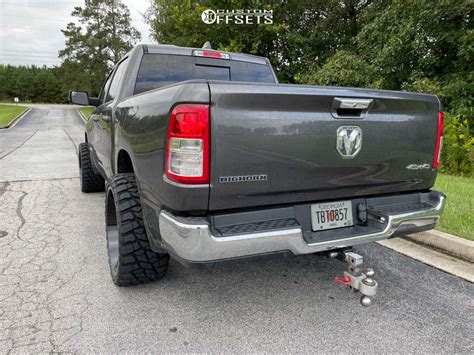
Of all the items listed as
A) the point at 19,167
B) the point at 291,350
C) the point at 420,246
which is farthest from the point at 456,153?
the point at 19,167

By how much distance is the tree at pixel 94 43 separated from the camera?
46.5 metres

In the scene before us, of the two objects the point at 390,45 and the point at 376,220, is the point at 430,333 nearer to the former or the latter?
the point at 376,220

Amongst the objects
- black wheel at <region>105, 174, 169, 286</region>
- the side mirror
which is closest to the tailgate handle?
black wheel at <region>105, 174, 169, 286</region>

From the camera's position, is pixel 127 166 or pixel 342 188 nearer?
pixel 342 188

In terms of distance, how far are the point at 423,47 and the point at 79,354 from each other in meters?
11.7

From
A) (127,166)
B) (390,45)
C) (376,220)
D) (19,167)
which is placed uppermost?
(390,45)

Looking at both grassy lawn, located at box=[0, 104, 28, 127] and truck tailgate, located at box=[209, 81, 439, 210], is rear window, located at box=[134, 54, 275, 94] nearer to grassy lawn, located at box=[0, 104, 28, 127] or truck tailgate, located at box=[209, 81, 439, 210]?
truck tailgate, located at box=[209, 81, 439, 210]

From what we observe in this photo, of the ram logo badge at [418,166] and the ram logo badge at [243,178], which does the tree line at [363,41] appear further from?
the ram logo badge at [243,178]

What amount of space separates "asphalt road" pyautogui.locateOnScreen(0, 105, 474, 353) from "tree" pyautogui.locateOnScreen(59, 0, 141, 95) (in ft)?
158

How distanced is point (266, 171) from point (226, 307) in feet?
3.59

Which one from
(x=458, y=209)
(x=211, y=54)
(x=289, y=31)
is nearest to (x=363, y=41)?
(x=289, y=31)

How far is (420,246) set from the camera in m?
3.50

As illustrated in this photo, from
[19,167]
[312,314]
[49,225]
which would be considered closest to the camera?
[312,314]

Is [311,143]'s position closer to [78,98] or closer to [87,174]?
[78,98]
